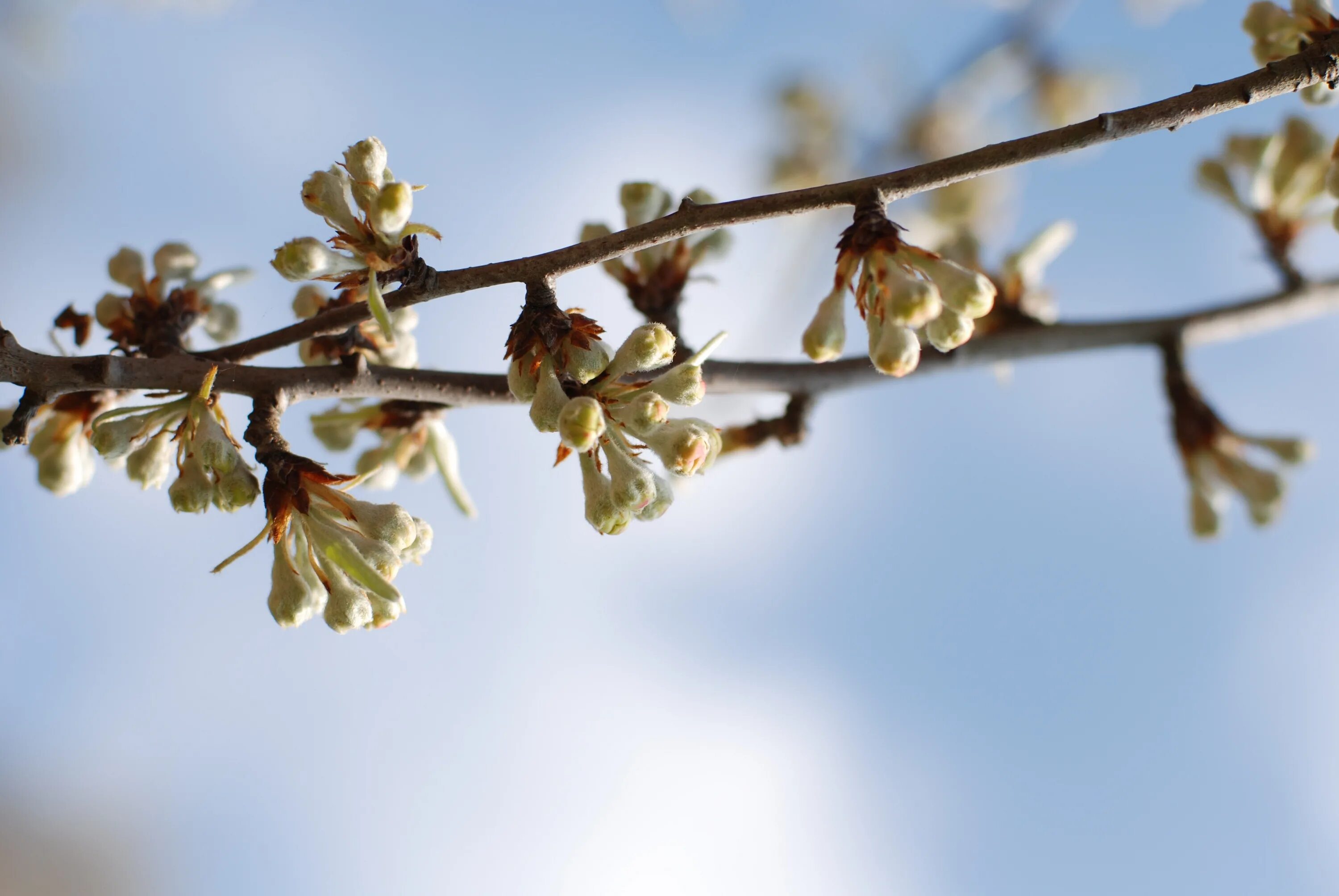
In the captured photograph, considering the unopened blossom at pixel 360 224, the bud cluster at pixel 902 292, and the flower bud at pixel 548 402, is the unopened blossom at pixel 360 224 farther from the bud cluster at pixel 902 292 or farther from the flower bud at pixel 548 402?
the bud cluster at pixel 902 292

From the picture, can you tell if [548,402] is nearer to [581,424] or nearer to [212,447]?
[581,424]

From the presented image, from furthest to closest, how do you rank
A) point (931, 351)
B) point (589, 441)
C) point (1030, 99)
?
point (1030, 99) → point (931, 351) → point (589, 441)

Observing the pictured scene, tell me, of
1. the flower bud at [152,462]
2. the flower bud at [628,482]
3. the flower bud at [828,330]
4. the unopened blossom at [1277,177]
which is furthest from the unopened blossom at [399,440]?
the unopened blossom at [1277,177]

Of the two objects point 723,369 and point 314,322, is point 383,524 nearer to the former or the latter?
point 314,322

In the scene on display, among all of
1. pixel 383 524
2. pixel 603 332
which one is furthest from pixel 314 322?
pixel 603 332

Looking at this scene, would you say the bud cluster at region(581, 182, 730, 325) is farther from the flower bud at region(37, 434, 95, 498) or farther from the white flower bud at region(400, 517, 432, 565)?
the flower bud at region(37, 434, 95, 498)

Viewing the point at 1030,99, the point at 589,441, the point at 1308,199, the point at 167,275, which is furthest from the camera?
the point at 1030,99
